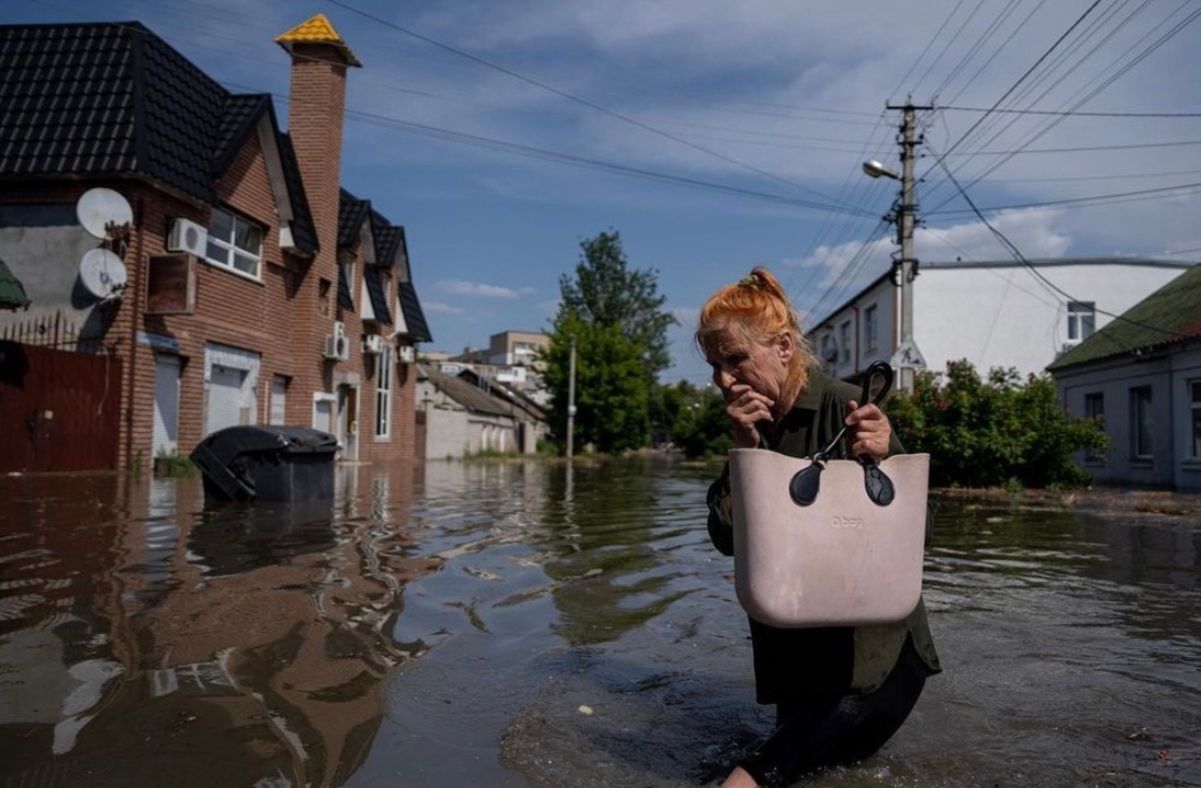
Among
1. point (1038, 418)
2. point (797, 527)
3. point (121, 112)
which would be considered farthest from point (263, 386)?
point (797, 527)

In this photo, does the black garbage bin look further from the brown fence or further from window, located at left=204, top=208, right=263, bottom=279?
window, located at left=204, top=208, right=263, bottom=279

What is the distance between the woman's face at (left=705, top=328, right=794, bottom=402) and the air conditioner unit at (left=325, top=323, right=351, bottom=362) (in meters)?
22.2

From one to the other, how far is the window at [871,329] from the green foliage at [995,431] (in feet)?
68.3

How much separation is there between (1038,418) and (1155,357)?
6222mm

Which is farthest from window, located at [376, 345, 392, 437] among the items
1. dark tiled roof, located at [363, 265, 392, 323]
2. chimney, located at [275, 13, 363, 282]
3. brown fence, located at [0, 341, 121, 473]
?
brown fence, located at [0, 341, 121, 473]

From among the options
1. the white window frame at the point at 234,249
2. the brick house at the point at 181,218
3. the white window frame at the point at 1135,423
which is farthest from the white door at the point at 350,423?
the white window frame at the point at 1135,423

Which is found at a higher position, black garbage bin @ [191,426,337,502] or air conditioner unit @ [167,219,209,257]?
air conditioner unit @ [167,219,209,257]

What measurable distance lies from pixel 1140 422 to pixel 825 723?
24998mm

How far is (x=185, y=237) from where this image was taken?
16969 mm

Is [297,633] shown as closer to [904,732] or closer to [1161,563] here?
[904,732]

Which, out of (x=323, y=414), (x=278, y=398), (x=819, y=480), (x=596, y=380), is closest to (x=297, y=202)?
(x=278, y=398)

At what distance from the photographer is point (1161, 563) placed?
7945 mm

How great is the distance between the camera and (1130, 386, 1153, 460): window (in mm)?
23484

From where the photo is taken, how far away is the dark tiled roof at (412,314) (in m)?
32.8
